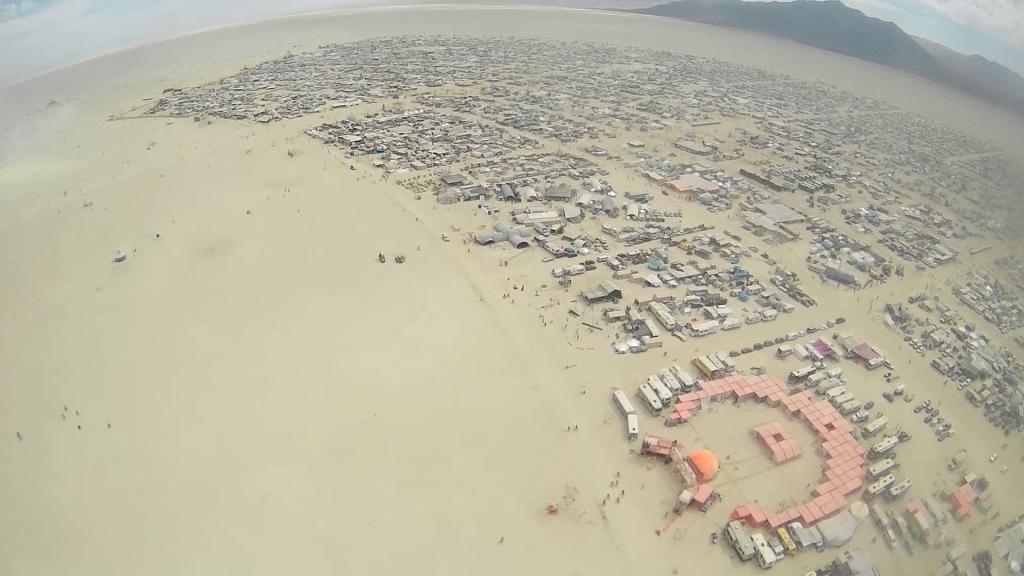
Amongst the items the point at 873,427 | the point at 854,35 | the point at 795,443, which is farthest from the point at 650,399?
the point at 854,35

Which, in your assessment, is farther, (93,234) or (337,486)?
(93,234)

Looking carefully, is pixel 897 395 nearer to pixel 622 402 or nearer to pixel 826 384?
pixel 826 384

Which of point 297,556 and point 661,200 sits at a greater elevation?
point 661,200

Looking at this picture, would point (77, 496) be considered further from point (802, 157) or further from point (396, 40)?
point (396, 40)

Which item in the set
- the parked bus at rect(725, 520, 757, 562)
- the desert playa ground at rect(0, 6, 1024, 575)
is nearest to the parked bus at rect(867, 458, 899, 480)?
the desert playa ground at rect(0, 6, 1024, 575)

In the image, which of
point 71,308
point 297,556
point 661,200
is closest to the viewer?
point 297,556

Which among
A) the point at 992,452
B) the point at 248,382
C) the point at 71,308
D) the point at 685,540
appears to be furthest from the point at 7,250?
the point at 992,452

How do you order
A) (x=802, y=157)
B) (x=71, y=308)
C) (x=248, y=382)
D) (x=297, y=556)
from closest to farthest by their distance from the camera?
(x=297, y=556) → (x=248, y=382) → (x=71, y=308) → (x=802, y=157)

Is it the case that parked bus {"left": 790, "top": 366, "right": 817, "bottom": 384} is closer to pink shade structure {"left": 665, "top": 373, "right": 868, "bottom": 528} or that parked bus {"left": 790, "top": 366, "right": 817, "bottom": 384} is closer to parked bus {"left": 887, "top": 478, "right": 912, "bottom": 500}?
pink shade structure {"left": 665, "top": 373, "right": 868, "bottom": 528}
